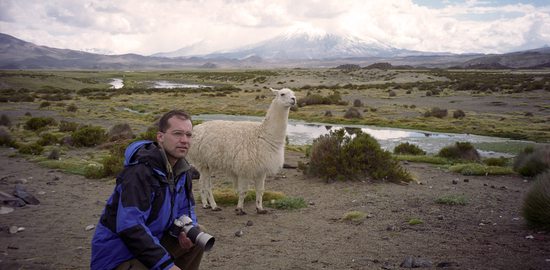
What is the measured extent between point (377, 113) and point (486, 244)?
23.8 m

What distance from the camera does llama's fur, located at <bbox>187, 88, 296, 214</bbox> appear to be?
7797 mm

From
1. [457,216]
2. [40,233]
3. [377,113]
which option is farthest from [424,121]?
[40,233]

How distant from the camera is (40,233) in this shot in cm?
654

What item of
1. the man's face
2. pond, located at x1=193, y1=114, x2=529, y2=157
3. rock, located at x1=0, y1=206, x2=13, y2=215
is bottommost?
pond, located at x1=193, y1=114, x2=529, y2=157

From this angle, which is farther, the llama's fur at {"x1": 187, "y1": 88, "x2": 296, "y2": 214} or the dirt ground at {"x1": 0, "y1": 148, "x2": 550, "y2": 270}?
the llama's fur at {"x1": 187, "y1": 88, "x2": 296, "y2": 214}

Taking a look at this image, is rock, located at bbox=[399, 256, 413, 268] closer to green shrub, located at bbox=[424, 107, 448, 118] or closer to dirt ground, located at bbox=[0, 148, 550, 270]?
dirt ground, located at bbox=[0, 148, 550, 270]

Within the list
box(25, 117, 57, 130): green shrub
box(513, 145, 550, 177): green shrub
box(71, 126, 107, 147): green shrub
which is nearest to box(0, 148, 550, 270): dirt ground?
box(513, 145, 550, 177): green shrub

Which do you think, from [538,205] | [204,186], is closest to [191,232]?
[204,186]

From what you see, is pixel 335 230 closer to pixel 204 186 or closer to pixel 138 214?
pixel 204 186

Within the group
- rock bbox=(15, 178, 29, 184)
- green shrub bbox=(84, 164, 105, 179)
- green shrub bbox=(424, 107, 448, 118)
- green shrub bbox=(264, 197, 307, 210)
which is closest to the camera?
green shrub bbox=(264, 197, 307, 210)

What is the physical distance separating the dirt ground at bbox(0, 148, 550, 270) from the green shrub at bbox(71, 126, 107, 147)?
5204 millimetres

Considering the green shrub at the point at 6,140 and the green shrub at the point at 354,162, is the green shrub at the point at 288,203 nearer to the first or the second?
the green shrub at the point at 354,162

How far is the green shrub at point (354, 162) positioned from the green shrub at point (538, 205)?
3.91 meters

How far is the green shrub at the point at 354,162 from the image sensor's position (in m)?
10.5
